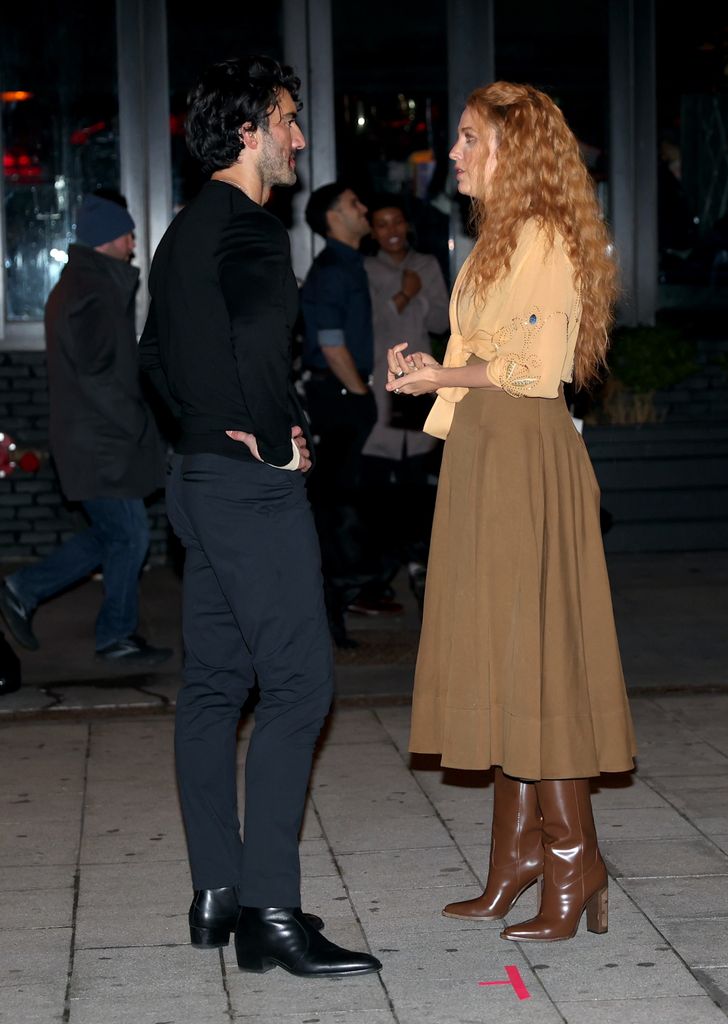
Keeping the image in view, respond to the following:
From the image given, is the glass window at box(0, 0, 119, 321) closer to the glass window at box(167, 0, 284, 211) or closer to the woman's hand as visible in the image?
the glass window at box(167, 0, 284, 211)

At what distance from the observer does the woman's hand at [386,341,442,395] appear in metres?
4.14

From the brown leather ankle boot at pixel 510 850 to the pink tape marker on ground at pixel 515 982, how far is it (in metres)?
0.34

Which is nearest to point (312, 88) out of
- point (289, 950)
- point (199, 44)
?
point (199, 44)

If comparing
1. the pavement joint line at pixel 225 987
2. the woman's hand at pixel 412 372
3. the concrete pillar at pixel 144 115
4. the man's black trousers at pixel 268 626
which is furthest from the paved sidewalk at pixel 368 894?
the concrete pillar at pixel 144 115

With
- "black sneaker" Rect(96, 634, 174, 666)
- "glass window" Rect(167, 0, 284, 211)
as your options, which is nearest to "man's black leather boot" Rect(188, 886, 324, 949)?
"black sneaker" Rect(96, 634, 174, 666)

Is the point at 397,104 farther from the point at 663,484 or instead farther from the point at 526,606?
the point at 526,606

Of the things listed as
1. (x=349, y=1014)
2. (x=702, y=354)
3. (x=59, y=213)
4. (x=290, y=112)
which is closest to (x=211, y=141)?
(x=290, y=112)

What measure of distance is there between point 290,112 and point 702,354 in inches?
362

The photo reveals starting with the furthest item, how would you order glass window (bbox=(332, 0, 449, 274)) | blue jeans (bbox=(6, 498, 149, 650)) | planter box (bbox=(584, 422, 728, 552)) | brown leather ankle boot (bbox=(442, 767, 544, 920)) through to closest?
glass window (bbox=(332, 0, 449, 274)) < planter box (bbox=(584, 422, 728, 552)) < blue jeans (bbox=(6, 498, 149, 650)) < brown leather ankle boot (bbox=(442, 767, 544, 920))

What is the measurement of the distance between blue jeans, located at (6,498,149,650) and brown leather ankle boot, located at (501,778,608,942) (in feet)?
13.1

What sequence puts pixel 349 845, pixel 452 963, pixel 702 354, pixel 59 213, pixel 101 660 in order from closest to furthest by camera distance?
pixel 452 963 < pixel 349 845 < pixel 101 660 < pixel 59 213 < pixel 702 354

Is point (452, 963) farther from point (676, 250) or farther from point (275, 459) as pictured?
point (676, 250)

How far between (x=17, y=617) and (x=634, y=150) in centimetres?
712

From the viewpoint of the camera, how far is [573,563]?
4.20 m
